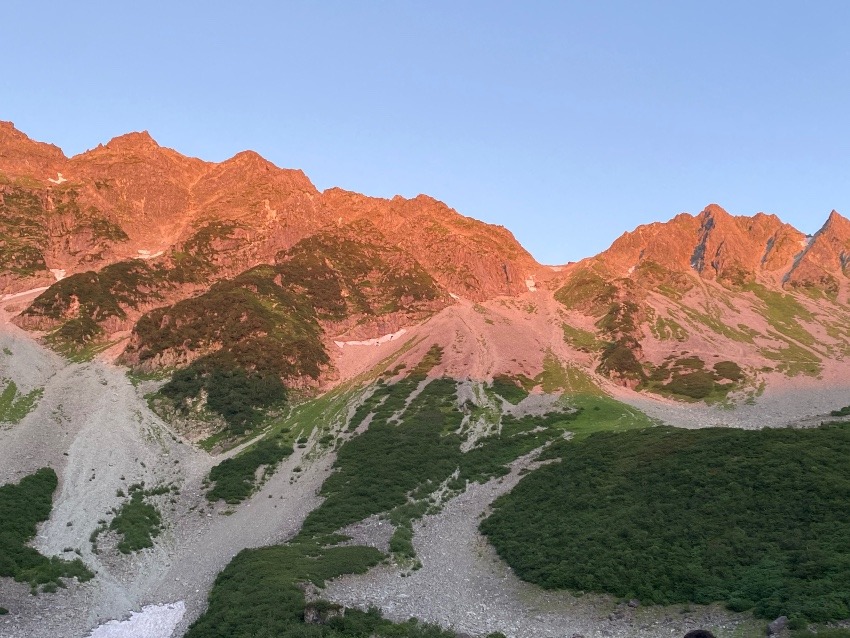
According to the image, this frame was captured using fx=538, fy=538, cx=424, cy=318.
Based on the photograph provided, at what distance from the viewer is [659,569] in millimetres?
37625

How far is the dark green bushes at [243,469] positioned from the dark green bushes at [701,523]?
118 feet

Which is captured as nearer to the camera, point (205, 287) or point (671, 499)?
point (671, 499)

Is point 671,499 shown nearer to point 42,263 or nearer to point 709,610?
point 709,610

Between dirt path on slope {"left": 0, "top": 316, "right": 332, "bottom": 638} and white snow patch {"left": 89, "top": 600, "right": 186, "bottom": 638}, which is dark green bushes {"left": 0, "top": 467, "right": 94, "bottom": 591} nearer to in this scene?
dirt path on slope {"left": 0, "top": 316, "right": 332, "bottom": 638}

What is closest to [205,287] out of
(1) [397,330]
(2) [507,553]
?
(1) [397,330]

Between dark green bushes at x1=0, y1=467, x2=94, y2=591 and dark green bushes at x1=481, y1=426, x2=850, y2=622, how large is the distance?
3816cm

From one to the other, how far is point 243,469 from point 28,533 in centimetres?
2865

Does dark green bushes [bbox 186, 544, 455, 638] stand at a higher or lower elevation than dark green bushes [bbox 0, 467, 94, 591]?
lower

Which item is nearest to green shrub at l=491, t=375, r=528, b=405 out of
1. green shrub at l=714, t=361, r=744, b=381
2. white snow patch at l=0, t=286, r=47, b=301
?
green shrub at l=714, t=361, r=744, b=381

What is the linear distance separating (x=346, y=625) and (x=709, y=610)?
22.4 metres

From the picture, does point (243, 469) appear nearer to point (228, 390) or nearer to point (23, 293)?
point (228, 390)

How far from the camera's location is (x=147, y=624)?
40.6 m

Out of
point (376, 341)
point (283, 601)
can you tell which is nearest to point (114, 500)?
point (283, 601)

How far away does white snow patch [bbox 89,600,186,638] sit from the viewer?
3888cm
